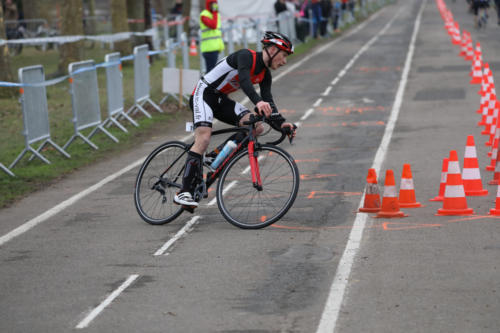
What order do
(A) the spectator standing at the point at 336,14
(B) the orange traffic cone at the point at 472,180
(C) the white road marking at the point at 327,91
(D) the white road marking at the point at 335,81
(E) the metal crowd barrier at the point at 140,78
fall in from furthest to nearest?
(A) the spectator standing at the point at 336,14, (D) the white road marking at the point at 335,81, (C) the white road marking at the point at 327,91, (E) the metal crowd barrier at the point at 140,78, (B) the orange traffic cone at the point at 472,180

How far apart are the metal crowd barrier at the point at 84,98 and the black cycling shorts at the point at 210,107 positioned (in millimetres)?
6443

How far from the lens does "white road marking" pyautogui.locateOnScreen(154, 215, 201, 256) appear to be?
8.69 meters

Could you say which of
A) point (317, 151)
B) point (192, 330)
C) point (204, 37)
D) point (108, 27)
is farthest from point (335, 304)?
point (108, 27)

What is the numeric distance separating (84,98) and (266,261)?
28.8ft

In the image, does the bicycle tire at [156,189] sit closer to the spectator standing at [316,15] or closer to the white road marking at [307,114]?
the white road marking at [307,114]

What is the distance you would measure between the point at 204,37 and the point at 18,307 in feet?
50.6

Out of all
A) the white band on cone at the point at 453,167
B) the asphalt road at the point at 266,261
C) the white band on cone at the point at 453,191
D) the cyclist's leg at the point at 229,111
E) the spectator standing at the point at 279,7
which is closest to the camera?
the asphalt road at the point at 266,261

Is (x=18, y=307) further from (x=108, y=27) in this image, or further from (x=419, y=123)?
(x=108, y=27)

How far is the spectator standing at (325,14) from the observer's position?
4391 cm

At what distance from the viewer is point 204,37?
2191cm

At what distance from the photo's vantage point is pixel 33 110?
14.2 m

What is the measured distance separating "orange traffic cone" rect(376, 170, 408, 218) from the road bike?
111 cm

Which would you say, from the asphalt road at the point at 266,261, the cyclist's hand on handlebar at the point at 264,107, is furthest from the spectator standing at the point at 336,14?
the cyclist's hand on handlebar at the point at 264,107

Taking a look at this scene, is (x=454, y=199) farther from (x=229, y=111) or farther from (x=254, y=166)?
(x=229, y=111)
